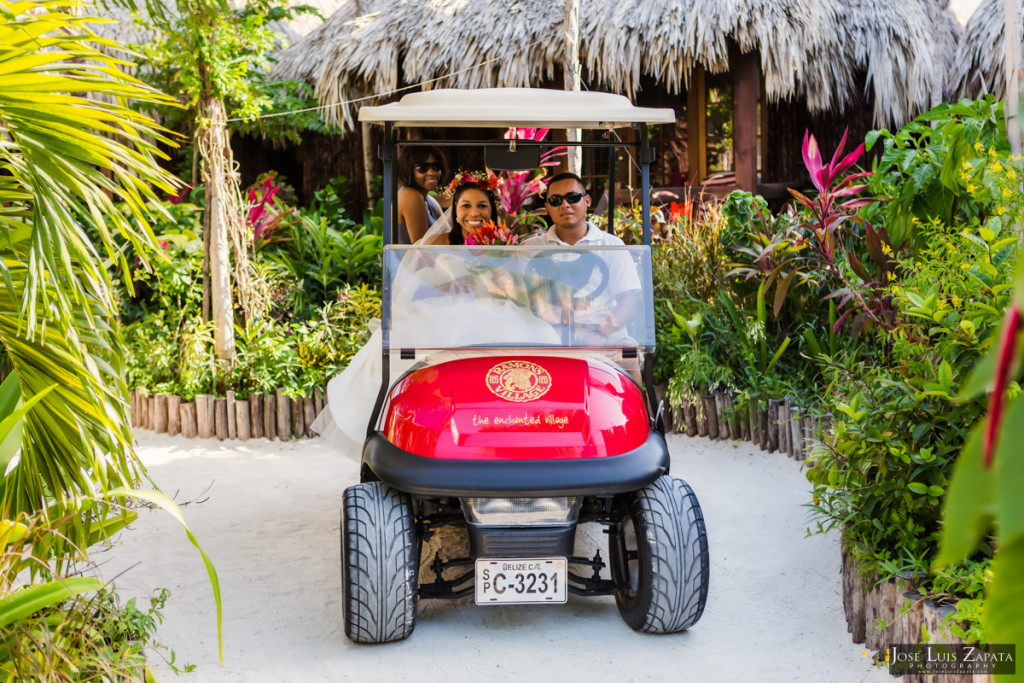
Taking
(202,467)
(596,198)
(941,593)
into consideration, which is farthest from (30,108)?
(596,198)

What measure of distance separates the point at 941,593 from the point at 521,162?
6.96ft

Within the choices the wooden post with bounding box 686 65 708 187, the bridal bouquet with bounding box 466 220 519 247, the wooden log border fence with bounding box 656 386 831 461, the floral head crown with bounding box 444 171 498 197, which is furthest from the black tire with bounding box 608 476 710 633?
the wooden post with bounding box 686 65 708 187

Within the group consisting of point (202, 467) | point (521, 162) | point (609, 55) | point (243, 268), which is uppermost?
point (609, 55)

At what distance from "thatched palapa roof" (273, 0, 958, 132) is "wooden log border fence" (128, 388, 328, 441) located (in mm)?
3786

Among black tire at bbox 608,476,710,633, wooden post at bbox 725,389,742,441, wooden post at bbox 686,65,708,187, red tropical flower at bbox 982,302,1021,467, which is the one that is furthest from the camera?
wooden post at bbox 686,65,708,187

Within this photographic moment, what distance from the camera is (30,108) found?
2234mm

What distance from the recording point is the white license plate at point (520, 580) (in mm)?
2826

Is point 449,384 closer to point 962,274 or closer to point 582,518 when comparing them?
point 582,518

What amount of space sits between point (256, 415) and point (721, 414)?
312 centimetres

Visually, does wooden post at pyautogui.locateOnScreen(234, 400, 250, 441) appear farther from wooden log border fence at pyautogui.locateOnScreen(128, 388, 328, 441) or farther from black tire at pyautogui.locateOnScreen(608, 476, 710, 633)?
black tire at pyautogui.locateOnScreen(608, 476, 710, 633)

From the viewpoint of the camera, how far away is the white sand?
9.26 ft

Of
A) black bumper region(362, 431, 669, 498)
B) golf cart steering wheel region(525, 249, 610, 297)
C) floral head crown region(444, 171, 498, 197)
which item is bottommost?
black bumper region(362, 431, 669, 498)

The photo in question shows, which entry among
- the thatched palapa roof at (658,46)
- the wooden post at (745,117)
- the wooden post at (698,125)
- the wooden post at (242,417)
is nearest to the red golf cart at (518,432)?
the wooden post at (242,417)

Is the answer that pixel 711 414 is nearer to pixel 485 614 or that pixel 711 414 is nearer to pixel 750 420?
pixel 750 420
